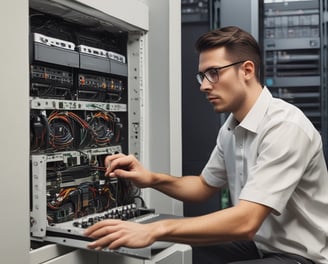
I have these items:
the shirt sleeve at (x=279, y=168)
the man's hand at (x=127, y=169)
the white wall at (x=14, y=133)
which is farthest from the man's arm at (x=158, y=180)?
the shirt sleeve at (x=279, y=168)

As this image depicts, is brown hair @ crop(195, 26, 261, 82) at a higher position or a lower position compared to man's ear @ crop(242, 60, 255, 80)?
higher

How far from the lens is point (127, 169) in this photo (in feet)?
5.72

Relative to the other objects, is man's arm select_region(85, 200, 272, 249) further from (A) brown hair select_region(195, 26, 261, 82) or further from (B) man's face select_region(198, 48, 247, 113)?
(A) brown hair select_region(195, 26, 261, 82)

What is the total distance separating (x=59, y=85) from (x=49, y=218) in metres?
0.54

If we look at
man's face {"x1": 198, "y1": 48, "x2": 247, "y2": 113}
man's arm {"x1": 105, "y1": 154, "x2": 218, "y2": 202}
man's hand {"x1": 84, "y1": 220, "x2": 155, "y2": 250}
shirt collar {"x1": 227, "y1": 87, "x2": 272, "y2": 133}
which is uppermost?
man's face {"x1": 198, "y1": 48, "x2": 247, "y2": 113}

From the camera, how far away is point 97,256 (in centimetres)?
167

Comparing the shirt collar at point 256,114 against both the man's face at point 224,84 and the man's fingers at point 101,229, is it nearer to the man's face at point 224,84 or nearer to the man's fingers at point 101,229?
the man's face at point 224,84

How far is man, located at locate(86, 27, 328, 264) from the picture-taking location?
1240mm

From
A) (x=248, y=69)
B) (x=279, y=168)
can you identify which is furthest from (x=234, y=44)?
(x=279, y=168)

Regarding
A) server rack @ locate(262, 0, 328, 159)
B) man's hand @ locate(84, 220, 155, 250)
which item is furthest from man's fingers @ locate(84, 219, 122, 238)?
server rack @ locate(262, 0, 328, 159)

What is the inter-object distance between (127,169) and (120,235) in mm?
607

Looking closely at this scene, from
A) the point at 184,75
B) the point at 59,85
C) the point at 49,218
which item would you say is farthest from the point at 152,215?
the point at 184,75

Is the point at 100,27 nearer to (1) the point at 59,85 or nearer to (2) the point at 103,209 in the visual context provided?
(1) the point at 59,85

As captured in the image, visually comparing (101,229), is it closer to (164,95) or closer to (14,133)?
(14,133)
